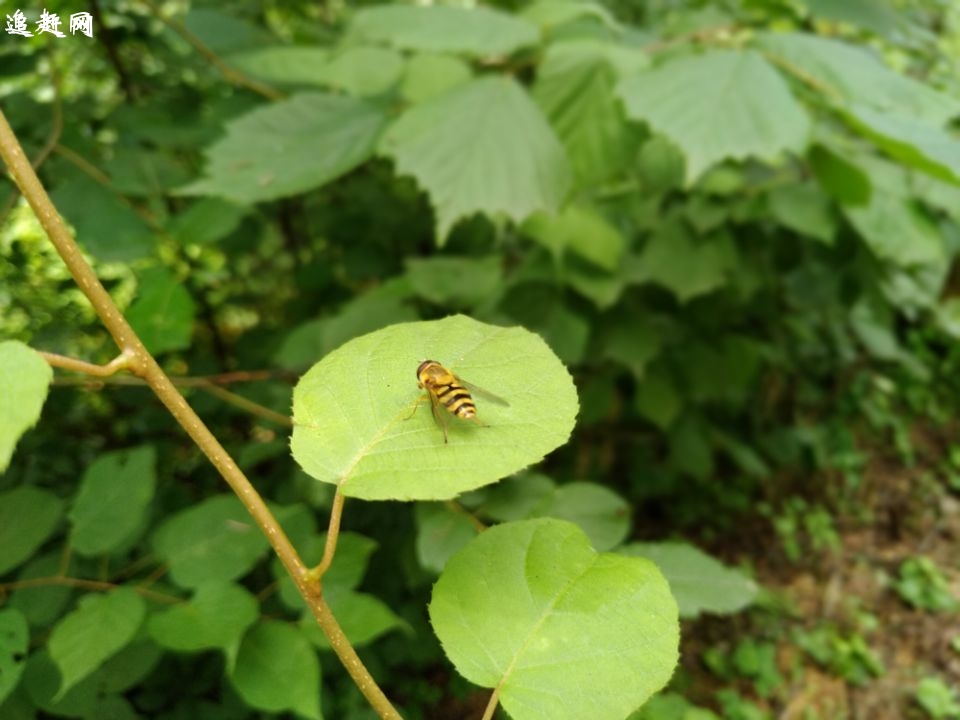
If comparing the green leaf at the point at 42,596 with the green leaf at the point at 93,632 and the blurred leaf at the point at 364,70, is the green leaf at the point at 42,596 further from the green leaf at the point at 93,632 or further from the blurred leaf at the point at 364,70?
the blurred leaf at the point at 364,70

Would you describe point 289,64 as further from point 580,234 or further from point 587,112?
point 580,234

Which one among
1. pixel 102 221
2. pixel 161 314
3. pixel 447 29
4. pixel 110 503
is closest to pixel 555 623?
pixel 110 503

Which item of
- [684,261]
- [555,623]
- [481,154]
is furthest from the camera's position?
[684,261]

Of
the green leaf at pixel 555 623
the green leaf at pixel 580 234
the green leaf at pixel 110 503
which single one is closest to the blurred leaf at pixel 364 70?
the green leaf at pixel 580 234

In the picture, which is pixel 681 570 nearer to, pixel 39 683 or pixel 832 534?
pixel 39 683

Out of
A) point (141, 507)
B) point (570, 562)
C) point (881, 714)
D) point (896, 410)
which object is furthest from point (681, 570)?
point (896, 410)

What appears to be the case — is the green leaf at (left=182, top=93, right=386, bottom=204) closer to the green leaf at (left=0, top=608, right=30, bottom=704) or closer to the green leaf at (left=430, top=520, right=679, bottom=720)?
the green leaf at (left=0, top=608, right=30, bottom=704)

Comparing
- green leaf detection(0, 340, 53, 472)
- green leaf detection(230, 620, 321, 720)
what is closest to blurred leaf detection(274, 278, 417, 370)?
green leaf detection(230, 620, 321, 720)
